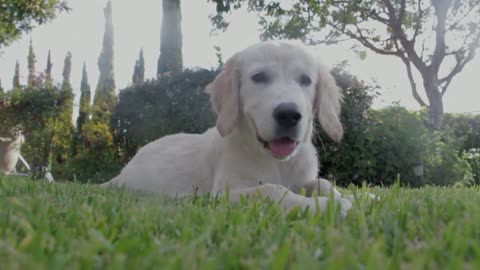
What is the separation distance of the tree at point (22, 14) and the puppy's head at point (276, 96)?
916 cm

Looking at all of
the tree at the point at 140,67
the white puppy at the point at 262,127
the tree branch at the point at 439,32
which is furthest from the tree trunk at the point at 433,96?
the tree at the point at 140,67

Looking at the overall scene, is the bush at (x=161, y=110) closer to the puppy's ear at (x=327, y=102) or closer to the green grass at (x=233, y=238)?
the puppy's ear at (x=327, y=102)

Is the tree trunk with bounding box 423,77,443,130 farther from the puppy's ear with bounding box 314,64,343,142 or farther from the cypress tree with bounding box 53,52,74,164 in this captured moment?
the puppy's ear with bounding box 314,64,343,142

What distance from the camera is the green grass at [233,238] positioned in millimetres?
1106

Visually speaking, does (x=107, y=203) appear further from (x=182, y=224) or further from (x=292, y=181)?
(x=292, y=181)

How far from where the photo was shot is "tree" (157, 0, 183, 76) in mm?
14094

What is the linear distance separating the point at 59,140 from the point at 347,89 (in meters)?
9.33

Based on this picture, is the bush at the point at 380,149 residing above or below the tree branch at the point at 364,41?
below

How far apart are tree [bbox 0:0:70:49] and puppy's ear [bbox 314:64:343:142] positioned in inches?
373

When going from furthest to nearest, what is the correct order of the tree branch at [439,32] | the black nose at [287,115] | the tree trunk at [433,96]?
the tree branch at [439,32], the tree trunk at [433,96], the black nose at [287,115]

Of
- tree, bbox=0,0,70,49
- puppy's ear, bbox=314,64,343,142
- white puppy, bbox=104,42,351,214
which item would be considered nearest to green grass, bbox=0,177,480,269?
white puppy, bbox=104,42,351,214

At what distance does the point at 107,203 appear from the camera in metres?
2.27

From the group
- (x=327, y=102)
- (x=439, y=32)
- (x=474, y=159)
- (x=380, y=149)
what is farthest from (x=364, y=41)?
(x=327, y=102)

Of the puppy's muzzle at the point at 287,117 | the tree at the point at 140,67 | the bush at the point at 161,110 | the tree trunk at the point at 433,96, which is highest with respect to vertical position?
the tree at the point at 140,67
